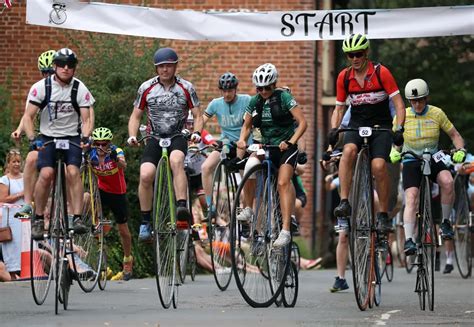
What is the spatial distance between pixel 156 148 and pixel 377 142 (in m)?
2.05

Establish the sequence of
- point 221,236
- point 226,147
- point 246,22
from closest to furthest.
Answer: point 226,147, point 221,236, point 246,22

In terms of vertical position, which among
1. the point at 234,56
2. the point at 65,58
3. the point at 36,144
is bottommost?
the point at 36,144

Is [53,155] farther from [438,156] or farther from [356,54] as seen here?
[438,156]

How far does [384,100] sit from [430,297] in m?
1.89

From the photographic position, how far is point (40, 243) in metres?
14.1

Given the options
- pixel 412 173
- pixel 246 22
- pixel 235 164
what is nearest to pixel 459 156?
pixel 412 173

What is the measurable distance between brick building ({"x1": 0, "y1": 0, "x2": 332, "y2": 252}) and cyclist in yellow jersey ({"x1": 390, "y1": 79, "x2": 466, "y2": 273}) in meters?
11.9

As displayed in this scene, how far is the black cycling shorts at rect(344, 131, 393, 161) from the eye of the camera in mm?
13898

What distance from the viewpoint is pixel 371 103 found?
14.3 m

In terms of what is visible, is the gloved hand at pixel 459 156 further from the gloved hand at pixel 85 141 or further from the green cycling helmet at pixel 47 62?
the green cycling helmet at pixel 47 62

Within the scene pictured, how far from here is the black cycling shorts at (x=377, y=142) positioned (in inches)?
547

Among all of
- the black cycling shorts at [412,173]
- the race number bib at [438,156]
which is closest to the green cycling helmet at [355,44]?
the race number bib at [438,156]

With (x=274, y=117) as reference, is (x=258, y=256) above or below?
below

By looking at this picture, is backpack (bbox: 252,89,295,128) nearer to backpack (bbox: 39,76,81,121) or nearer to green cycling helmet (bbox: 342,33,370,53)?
green cycling helmet (bbox: 342,33,370,53)
